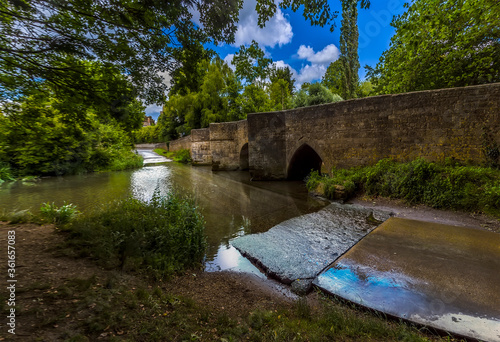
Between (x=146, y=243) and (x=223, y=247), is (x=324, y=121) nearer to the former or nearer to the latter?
(x=223, y=247)

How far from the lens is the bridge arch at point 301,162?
412 inches

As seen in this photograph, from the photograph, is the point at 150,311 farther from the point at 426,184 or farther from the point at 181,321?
the point at 426,184

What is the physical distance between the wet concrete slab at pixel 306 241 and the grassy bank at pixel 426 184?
3.92 ft

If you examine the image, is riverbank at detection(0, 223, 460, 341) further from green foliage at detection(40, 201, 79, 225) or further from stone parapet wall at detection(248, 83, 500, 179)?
stone parapet wall at detection(248, 83, 500, 179)

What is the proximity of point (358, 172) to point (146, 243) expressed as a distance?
716 cm

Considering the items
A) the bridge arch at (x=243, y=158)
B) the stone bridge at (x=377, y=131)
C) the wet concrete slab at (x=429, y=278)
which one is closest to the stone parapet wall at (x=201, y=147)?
the bridge arch at (x=243, y=158)

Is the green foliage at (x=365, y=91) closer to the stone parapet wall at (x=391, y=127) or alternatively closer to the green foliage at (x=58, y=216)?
the stone parapet wall at (x=391, y=127)

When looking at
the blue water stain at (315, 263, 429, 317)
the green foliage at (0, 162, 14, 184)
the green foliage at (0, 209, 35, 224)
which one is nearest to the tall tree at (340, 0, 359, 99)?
the blue water stain at (315, 263, 429, 317)

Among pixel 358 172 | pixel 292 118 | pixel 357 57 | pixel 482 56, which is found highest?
pixel 357 57

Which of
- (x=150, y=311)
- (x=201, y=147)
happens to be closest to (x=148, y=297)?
(x=150, y=311)

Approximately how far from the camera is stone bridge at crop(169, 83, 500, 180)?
5824mm

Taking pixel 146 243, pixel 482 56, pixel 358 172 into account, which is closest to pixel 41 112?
pixel 146 243

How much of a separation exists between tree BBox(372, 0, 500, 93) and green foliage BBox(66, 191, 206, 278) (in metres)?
8.52

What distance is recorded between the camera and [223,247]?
441cm
